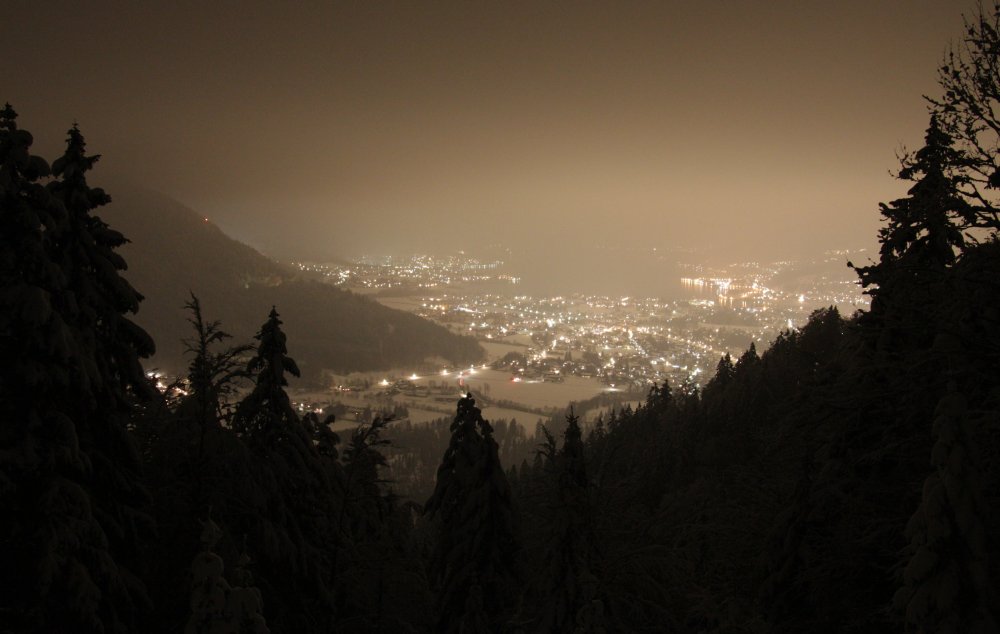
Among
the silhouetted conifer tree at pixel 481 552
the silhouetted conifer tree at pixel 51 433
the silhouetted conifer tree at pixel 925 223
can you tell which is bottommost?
the silhouetted conifer tree at pixel 481 552

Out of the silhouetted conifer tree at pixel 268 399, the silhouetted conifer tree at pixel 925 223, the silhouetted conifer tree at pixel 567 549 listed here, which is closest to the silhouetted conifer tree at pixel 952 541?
the silhouetted conifer tree at pixel 925 223

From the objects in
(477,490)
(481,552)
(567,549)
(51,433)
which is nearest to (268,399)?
(51,433)

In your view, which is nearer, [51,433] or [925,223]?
[51,433]

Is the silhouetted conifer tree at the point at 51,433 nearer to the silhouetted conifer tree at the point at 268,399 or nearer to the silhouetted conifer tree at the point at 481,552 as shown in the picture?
the silhouetted conifer tree at the point at 268,399

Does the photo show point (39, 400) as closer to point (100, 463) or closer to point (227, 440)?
point (100, 463)

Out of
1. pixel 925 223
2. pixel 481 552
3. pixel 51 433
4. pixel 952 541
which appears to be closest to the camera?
pixel 952 541

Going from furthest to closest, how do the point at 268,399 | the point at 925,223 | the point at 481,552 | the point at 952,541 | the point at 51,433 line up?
the point at 481,552
the point at 268,399
the point at 925,223
the point at 51,433
the point at 952,541

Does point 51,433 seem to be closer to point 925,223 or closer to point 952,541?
point 952,541

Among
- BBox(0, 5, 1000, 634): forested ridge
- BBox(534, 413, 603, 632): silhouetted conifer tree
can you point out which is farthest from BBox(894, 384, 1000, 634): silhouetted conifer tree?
BBox(534, 413, 603, 632): silhouetted conifer tree

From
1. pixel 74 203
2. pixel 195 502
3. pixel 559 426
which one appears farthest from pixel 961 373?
pixel 559 426
